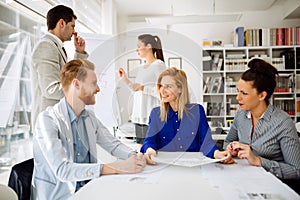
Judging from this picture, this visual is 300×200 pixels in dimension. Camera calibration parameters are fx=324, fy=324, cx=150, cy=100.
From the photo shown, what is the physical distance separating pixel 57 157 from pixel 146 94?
1.13ft

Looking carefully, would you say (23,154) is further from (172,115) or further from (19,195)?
(172,115)

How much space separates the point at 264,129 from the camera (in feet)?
4.23

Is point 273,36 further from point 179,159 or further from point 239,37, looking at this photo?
point 179,159

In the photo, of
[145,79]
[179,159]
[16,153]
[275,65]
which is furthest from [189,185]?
[275,65]

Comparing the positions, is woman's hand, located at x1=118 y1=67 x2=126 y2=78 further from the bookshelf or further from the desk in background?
the bookshelf

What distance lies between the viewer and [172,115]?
3.85ft

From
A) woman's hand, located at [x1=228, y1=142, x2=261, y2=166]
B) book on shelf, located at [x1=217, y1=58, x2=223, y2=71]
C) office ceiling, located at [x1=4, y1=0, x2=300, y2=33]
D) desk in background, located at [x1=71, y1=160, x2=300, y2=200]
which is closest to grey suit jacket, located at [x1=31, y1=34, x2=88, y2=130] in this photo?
desk in background, located at [x1=71, y1=160, x2=300, y2=200]

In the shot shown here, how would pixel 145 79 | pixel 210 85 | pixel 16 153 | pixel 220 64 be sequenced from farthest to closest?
pixel 220 64 → pixel 16 153 → pixel 210 85 → pixel 145 79

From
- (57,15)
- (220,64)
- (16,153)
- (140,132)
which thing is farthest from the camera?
(220,64)

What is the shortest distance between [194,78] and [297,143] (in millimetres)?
499

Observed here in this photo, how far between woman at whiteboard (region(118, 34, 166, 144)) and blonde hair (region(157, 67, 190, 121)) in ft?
0.08

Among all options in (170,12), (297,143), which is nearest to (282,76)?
(170,12)

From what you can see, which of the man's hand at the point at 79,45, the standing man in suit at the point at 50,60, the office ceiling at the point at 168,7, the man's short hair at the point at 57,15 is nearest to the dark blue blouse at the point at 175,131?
the standing man in suit at the point at 50,60

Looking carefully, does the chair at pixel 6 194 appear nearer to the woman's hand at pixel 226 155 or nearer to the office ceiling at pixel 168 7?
the woman's hand at pixel 226 155
